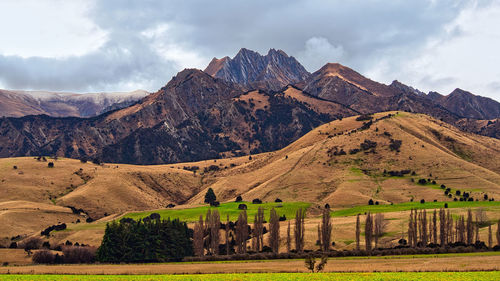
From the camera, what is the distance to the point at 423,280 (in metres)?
50.4

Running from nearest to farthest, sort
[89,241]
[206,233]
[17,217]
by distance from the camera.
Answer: [206,233], [89,241], [17,217]

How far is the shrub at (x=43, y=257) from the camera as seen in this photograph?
11319 cm

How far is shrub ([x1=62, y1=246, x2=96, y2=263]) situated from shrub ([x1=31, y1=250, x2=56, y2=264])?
3.21 m

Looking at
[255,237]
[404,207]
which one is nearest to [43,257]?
[255,237]

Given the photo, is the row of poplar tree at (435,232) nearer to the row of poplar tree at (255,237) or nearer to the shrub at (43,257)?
the row of poplar tree at (255,237)

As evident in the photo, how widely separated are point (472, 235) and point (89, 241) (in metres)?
114

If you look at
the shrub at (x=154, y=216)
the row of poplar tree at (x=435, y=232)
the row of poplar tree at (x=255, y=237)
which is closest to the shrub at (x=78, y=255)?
the row of poplar tree at (x=255, y=237)

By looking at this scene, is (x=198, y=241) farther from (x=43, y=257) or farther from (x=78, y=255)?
(x=43, y=257)

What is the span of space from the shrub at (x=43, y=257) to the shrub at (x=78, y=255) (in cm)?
321

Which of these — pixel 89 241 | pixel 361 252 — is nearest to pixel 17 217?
pixel 89 241

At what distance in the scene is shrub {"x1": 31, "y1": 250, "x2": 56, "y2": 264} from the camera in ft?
371

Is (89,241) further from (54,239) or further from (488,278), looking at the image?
(488,278)

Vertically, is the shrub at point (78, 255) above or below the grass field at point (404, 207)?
below

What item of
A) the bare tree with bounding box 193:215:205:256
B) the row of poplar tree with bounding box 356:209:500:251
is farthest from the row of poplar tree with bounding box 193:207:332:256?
the row of poplar tree with bounding box 356:209:500:251
